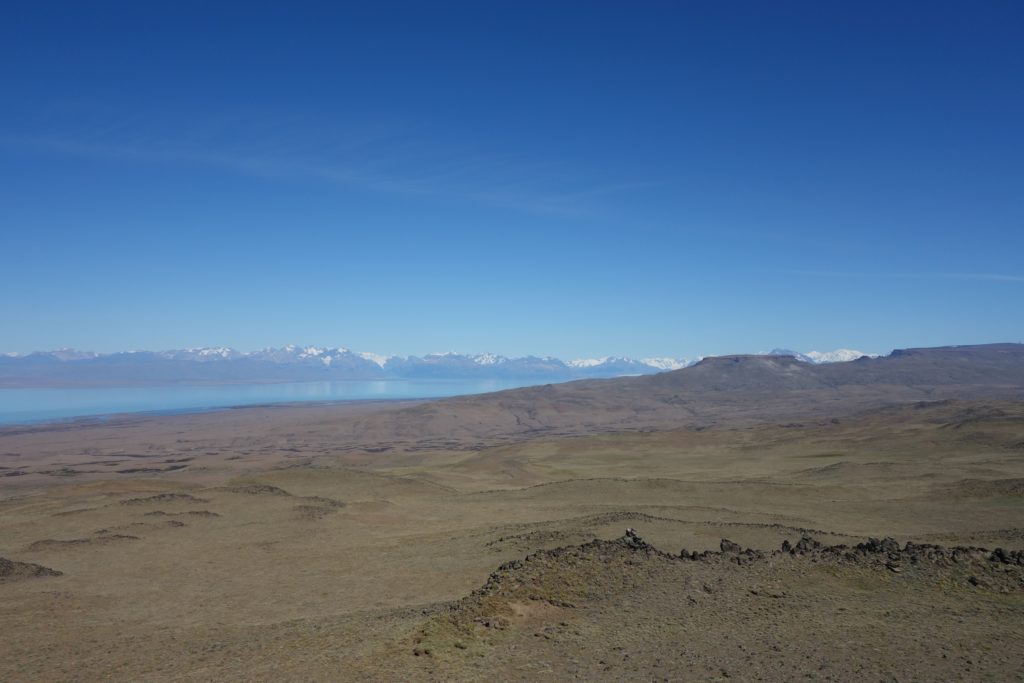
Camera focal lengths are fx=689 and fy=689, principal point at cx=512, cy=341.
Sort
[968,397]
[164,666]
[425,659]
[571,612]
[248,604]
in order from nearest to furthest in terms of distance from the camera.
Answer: [425,659] → [164,666] → [571,612] → [248,604] → [968,397]

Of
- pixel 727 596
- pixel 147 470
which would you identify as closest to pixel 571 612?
pixel 727 596

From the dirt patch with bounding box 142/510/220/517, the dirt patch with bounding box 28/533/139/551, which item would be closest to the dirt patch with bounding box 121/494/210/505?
the dirt patch with bounding box 142/510/220/517

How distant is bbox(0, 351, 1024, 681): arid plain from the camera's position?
1402 cm

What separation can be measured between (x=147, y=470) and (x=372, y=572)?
247 ft

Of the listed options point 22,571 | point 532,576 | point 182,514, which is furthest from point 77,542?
point 532,576

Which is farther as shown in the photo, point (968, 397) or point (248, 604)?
point (968, 397)

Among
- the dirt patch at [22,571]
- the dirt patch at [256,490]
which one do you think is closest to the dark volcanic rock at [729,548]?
the dirt patch at [22,571]

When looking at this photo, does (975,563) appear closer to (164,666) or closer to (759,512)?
(759,512)

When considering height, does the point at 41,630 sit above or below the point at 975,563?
below

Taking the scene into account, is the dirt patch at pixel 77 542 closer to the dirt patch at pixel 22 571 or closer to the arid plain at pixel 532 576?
the arid plain at pixel 532 576

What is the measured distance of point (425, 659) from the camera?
1376 centimetres

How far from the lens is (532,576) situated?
18453 millimetres

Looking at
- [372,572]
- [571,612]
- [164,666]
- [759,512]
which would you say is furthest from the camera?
[759,512]

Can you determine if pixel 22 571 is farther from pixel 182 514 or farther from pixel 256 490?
pixel 256 490
